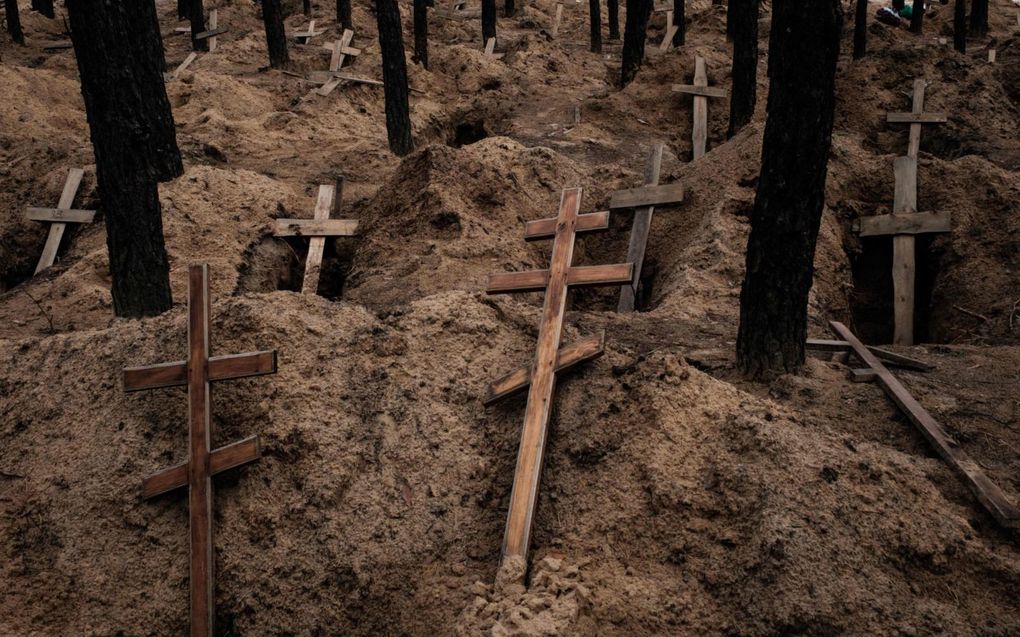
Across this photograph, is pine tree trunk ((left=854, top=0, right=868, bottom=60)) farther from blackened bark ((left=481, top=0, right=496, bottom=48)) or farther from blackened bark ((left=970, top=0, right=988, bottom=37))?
blackened bark ((left=481, top=0, right=496, bottom=48))

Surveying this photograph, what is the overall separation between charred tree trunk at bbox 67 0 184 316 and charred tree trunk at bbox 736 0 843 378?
452 cm

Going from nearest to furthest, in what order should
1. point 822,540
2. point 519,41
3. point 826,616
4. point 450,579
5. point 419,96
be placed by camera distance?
1. point 826,616
2. point 822,540
3. point 450,579
4. point 419,96
5. point 519,41

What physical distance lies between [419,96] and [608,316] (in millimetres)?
10253

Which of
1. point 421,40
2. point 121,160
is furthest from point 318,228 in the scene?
point 421,40

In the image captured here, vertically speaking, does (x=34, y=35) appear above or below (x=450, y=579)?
above

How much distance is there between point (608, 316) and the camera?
5.87 m

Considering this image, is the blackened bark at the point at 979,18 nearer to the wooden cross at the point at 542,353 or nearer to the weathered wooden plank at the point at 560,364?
the wooden cross at the point at 542,353

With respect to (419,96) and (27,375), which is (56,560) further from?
(419,96)

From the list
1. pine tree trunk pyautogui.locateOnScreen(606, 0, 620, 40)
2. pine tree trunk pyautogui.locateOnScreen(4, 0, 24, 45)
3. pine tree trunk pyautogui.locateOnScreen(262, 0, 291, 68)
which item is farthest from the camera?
pine tree trunk pyautogui.locateOnScreen(606, 0, 620, 40)

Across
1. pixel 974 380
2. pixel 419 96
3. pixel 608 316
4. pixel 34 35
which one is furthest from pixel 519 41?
pixel 974 380

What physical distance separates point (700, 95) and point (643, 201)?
546 centimetres

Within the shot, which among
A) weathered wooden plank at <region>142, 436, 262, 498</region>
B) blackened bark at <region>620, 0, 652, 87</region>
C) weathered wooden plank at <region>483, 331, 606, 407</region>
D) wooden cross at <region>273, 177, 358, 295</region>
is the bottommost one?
weathered wooden plank at <region>142, 436, 262, 498</region>

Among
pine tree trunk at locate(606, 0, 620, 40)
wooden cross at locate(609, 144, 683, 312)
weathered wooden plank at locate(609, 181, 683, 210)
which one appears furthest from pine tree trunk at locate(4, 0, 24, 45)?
weathered wooden plank at locate(609, 181, 683, 210)

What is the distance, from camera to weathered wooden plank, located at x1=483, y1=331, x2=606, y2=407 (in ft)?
14.6
